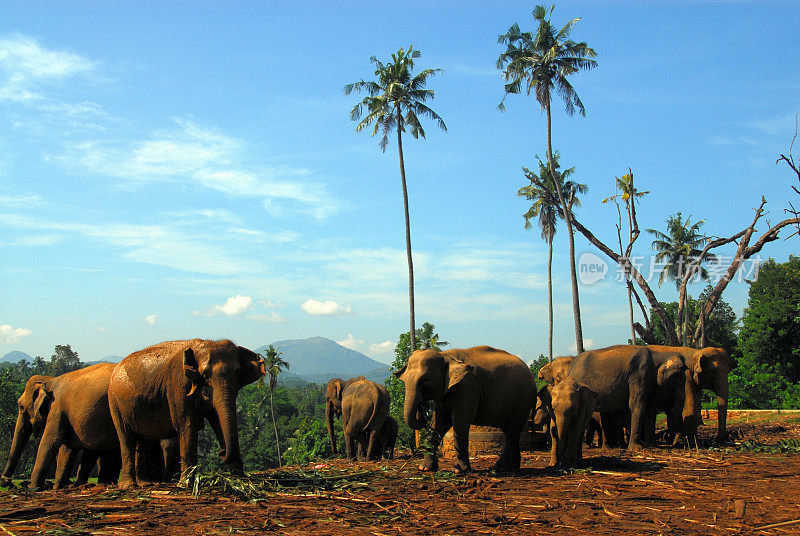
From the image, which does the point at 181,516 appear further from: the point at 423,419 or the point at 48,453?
the point at 48,453

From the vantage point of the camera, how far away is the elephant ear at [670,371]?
59.8 ft

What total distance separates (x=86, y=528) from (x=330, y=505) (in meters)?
3.06

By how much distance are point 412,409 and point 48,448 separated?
25.7ft

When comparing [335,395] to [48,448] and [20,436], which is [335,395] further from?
[48,448]

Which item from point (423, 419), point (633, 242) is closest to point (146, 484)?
point (423, 419)

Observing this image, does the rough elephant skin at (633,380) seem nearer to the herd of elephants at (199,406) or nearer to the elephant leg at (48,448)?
the herd of elephants at (199,406)

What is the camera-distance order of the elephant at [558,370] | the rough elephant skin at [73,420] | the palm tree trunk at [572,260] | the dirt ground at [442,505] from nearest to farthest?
the dirt ground at [442,505]
the rough elephant skin at [73,420]
the elephant at [558,370]
the palm tree trunk at [572,260]

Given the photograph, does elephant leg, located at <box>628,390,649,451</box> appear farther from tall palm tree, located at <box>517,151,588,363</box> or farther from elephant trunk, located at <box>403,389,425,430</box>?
tall palm tree, located at <box>517,151,588,363</box>

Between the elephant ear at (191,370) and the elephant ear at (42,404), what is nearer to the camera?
the elephant ear at (191,370)

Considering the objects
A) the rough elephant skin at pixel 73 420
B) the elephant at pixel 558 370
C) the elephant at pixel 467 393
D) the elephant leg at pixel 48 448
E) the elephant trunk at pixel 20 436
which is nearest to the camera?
the elephant at pixel 467 393

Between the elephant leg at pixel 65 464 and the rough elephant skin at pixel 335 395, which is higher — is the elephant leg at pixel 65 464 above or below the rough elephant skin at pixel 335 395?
below

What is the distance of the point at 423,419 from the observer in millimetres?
11961

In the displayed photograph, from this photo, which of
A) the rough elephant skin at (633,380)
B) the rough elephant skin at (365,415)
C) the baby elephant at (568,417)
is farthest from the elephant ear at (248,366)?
the rough elephant skin at (633,380)

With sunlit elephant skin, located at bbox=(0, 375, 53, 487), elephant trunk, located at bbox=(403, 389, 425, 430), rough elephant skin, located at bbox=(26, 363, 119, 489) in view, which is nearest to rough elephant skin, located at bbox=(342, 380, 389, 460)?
rough elephant skin, located at bbox=(26, 363, 119, 489)
